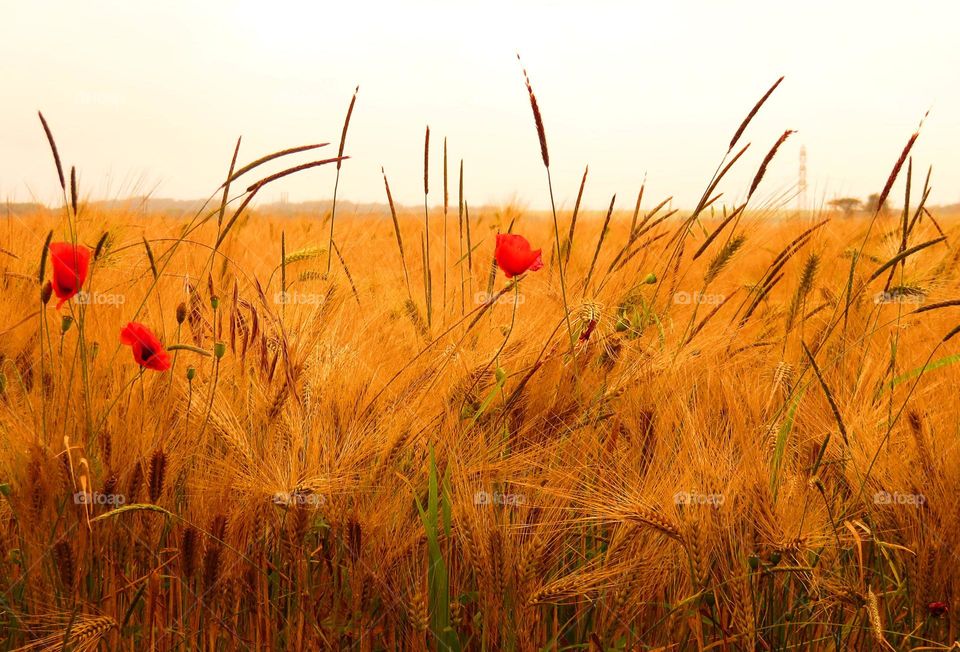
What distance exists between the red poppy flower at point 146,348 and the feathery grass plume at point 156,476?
148 millimetres

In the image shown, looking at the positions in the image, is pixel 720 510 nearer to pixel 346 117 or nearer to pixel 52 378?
pixel 346 117

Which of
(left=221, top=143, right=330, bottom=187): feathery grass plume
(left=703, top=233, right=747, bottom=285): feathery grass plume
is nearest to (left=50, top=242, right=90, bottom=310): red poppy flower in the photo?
(left=221, top=143, right=330, bottom=187): feathery grass plume

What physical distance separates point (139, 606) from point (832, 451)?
3.21ft

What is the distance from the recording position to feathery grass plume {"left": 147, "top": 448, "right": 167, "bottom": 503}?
899mm

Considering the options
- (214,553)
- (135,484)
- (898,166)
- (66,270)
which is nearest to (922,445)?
(898,166)

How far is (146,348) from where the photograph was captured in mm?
1025

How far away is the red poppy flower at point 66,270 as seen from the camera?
1077 millimetres

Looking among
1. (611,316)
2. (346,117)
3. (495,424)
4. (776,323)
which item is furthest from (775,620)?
(346,117)

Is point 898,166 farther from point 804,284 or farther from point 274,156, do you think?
point 274,156

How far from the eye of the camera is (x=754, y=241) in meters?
1.60

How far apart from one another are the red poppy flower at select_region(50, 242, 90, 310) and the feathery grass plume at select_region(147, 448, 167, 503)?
32cm

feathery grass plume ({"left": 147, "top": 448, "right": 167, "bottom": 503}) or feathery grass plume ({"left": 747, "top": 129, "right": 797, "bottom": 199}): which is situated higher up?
feathery grass plume ({"left": 747, "top": 129, "right": 797, "bottom": 199})

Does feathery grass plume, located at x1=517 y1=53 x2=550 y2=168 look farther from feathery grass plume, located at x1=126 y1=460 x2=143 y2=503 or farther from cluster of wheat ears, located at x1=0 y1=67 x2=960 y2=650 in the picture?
feathery grass plume, located at x1=126 y1=460 x2=143 y2=503

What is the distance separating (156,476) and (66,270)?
0.37 m
